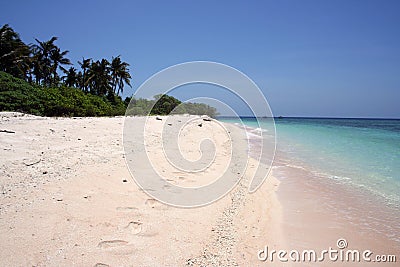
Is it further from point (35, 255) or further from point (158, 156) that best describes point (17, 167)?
point (158, 156)

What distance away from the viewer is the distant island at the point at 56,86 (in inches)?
720

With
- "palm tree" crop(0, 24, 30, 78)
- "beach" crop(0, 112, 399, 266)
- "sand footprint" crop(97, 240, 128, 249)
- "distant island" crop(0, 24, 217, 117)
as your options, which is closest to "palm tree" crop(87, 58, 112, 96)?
"distant island" crop(0, 24, 217, 117)

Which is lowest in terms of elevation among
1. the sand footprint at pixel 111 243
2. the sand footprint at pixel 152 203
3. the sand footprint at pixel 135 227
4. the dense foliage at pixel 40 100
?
the sand footprint at pixel 111 243

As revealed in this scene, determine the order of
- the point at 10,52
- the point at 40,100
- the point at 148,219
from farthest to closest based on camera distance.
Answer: the point at 10,52, the point at 40,100, the point at 148,219

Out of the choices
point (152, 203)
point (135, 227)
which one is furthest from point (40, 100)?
point (135, 227)

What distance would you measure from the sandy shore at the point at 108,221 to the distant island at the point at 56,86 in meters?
16.0

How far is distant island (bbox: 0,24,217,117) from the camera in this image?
720 inches

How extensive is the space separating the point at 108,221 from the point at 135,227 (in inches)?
14.5

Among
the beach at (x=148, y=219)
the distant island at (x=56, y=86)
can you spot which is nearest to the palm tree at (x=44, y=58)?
the distant island at (x=56, y=86)

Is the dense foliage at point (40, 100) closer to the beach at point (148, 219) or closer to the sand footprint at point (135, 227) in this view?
the beach at point (148, 219)

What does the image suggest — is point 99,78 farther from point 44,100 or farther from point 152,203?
point 152,203

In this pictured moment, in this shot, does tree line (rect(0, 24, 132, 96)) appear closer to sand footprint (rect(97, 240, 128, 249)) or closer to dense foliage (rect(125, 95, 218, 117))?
dense foliage (rect(125, 95, 218, 117))

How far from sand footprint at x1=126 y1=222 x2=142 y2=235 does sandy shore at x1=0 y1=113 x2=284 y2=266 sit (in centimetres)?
1

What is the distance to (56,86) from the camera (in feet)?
109
